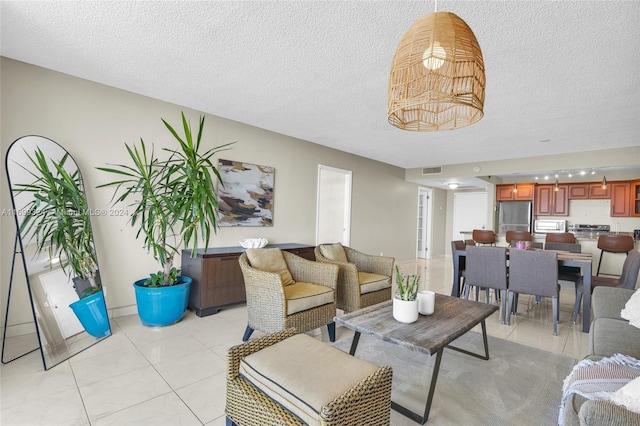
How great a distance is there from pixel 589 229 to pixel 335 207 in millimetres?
6040

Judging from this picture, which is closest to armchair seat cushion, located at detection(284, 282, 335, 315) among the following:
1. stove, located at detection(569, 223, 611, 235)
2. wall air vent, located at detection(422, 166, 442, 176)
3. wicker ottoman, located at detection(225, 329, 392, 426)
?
wicker ottoman, located at detection(225, 329, 392, 426)

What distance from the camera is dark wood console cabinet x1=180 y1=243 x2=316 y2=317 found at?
3344mm

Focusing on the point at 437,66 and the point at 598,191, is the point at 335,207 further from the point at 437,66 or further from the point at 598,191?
the point at 598,191

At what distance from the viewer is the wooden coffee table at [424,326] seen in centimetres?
167

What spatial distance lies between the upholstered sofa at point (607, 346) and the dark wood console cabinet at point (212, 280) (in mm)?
3094

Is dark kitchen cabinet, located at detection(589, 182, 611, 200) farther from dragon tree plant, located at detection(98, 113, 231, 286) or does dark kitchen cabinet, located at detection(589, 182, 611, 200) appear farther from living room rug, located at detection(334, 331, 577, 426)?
dragon tree plant, located at detection(98, 113, 231, 286)

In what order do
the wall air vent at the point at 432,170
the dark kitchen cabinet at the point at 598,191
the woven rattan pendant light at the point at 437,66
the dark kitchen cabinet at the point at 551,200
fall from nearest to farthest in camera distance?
1. the woven rattan pendant light at the point at 437,66
2. the dark kitchen cabinet at the point at 598,191
3. the wall air vent at the point at 432,170
4. the dark kitchen cabinet at the point at 551,200

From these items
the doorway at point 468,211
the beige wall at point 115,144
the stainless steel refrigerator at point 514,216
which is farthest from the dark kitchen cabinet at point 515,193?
the beige wall at point 115,144

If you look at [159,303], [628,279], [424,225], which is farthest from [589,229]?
[159,303]

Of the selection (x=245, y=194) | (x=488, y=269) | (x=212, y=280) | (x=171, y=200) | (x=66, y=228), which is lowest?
(x=212, y=280)

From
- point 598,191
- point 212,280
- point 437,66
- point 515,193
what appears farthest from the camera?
point 515,193

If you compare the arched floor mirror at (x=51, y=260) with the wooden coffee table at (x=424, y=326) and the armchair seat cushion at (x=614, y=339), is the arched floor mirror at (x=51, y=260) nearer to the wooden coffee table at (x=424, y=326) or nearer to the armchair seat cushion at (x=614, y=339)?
the wooden coffee table at (x=424, y=326)

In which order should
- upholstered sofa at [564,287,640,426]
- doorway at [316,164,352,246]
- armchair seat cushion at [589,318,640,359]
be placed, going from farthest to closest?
doorway at [316,164,352,246]
armchair seat cushion at [589,318,640,359]
upholstered sofa at [564,287,640,426]

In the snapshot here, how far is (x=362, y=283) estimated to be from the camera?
302 cm
